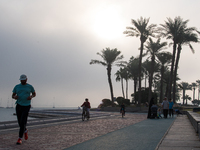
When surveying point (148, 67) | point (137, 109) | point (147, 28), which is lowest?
point (137, 109)

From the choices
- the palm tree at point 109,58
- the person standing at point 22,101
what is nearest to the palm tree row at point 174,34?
the palm tree at point 109,58

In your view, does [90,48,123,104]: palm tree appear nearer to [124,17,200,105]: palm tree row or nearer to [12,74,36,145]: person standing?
[124,17,200,105]: palm tree row

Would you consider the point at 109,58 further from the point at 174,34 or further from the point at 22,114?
the point at 22,114

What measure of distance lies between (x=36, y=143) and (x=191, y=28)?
38563mm

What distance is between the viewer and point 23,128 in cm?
734

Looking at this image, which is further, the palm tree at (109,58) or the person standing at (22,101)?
the palm tree at (109,58)

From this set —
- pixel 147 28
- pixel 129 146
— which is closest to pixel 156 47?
pixel 147 28

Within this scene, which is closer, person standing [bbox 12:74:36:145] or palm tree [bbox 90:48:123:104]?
person standing [bbox 12:74:36:145]

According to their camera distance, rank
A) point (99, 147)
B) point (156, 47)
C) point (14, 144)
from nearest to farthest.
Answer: point (99, 147), point (14, 144), point (156, 47)

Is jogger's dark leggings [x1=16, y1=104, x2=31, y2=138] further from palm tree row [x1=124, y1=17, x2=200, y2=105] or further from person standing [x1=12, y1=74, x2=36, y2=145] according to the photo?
palm tree row [x1=124, y1=17, x2=200, y2=105]

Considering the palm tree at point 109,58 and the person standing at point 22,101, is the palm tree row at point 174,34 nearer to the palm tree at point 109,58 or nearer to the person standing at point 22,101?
the palm tree at point 109,58

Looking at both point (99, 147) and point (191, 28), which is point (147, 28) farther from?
point (99, 147)

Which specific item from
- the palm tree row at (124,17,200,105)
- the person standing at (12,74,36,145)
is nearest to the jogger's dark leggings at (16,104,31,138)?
the person standing at (12,74,36,145)

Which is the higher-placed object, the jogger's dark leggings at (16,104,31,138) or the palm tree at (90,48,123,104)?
the palm tree at (90,48,123,104)
